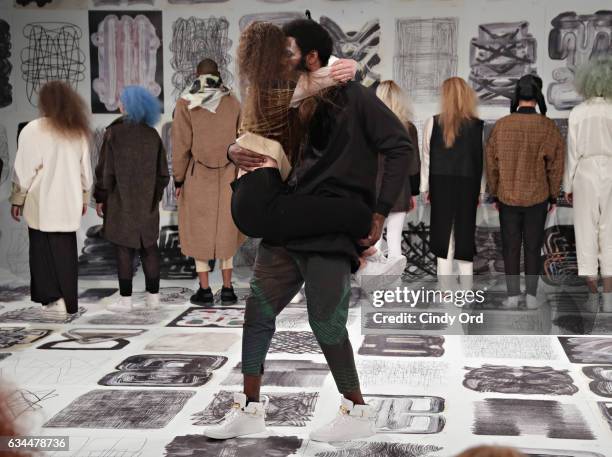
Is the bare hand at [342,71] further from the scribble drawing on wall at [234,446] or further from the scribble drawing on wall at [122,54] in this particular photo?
the scribble drawing on wall at [122,54]

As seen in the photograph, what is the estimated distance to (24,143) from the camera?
5.61 meters

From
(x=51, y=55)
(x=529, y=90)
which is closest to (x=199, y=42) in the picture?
(x=51, y=55)

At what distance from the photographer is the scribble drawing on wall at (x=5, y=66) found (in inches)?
286

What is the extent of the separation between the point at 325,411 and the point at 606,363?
165 centimetres

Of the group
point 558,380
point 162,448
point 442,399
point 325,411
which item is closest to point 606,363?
point 558,380

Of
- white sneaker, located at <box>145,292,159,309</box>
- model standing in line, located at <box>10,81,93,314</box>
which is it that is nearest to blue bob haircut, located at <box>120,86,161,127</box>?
model standing in line, located at <box>10,81,93,314</box>

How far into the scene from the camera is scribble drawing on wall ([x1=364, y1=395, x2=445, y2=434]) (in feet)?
11.7

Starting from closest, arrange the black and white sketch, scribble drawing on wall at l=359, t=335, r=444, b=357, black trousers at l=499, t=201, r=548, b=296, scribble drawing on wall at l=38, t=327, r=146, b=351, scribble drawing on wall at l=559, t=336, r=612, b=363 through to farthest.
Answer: scribble drawing on wall at l=559, t=336, r=612, b=363, scribble drawing on wall at l=359, t=335, r=444, b=357, scribble drawing on wall at l=38, t=327, r=146, b=351, the black and white sketch, black trousers at l=499, t=201, r=548, b=296

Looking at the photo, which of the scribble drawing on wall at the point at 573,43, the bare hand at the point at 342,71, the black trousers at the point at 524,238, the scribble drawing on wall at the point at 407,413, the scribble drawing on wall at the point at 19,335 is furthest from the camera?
the scribble drawing on wall at the point at 573,43

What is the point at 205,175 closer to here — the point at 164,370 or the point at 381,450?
the point at 164,370

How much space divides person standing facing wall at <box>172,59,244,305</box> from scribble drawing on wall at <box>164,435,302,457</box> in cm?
279

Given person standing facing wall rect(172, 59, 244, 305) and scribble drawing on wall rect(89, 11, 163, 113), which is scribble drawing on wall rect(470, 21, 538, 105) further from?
scribble drawing on wall rect(89, 11, 163, 113)

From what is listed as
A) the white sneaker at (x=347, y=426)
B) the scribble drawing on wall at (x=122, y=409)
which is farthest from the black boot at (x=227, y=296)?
the white sneaker at (x=347, y=426)

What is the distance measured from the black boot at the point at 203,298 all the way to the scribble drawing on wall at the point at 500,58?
8.52 ft
